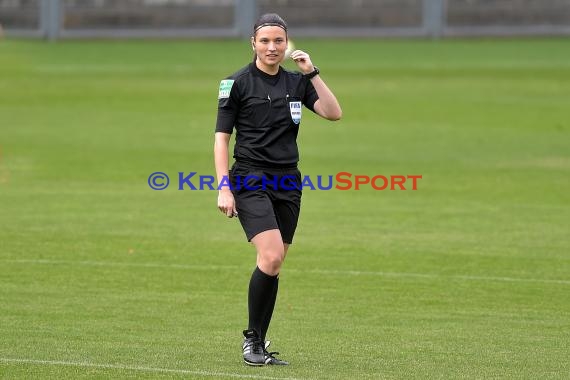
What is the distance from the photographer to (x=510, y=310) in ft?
38.5

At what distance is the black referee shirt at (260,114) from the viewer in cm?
920

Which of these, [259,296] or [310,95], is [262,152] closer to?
[310,95]

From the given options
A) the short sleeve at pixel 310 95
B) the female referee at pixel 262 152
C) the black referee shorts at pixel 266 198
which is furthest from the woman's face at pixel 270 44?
the black referee shorts at pixel 266 198

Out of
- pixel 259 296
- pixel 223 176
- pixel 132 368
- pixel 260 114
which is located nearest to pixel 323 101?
pixel 260 114

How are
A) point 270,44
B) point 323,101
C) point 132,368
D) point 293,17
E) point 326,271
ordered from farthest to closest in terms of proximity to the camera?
point 293,17 → point 326,271 → point 323,101 → point 270,44 → point 132,368

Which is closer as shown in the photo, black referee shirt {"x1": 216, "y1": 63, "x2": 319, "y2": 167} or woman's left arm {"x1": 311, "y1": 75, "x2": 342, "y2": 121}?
black referee shirt {"x1": 216, "y1": 63, "x2": 319, "y2": 167}

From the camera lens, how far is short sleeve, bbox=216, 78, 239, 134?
9.16m

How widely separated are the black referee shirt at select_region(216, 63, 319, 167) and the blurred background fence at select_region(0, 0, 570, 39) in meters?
35.7

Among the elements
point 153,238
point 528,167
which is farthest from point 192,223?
point 528,167

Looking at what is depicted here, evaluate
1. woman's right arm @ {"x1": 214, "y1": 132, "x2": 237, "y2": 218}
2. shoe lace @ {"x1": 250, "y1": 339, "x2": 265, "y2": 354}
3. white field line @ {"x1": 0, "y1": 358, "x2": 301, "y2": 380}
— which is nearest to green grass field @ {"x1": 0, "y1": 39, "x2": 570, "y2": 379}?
white field line @ {"x1": 0, "y1": 358, "x2": 301, "y2": 380}

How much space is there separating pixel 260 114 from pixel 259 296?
4.26 feet

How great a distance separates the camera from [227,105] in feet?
30.1

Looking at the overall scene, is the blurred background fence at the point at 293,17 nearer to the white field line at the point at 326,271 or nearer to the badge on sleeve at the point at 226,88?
the white field line at the point at 326,271

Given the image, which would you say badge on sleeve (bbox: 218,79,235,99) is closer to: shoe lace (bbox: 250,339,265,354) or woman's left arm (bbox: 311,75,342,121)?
woman's left arm (bbox: 311,75,342,121)
